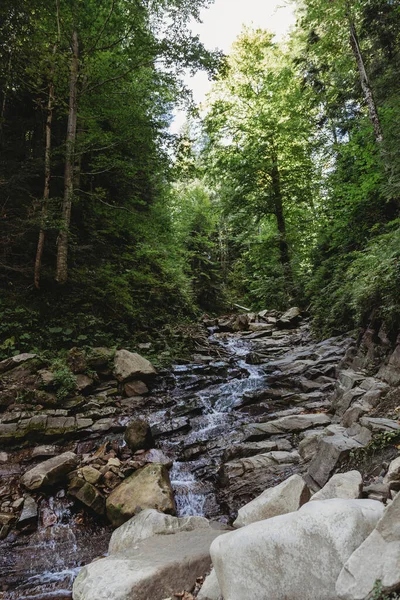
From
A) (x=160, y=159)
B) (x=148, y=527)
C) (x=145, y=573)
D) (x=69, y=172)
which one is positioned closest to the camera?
(x=145, y=573)

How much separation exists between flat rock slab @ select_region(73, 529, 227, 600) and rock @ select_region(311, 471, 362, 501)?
1.28 m

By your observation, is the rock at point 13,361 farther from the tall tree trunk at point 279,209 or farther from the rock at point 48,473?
the tall tree trunk at point 279,209

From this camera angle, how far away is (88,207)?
13.7m

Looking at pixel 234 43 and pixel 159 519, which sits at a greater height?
pixel 234 43

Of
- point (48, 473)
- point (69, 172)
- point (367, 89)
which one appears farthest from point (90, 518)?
point (367, 89)

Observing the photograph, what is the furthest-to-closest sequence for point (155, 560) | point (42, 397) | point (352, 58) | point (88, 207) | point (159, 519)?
point (88, 207), point (352, 58), point (42, 397), point (159, 519), point (155, 560)

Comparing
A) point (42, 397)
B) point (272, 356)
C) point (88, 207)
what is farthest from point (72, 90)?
point (272, 356)

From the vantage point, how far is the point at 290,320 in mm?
16375

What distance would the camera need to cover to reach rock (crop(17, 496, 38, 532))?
4.66 meters

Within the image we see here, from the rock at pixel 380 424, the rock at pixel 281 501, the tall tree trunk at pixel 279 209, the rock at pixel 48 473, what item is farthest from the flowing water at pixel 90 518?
the tall tree trunk at pixel 279 209

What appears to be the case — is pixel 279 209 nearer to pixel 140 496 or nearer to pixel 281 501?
pixel 140 496

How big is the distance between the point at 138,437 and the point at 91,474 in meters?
1.22

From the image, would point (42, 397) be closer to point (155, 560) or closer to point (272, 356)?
point (155, 560)

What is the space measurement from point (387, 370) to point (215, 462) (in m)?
3.67
